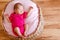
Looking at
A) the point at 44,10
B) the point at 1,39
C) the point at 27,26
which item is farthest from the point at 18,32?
the point at 44,10

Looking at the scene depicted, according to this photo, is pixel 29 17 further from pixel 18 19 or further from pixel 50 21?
pixel 50 21

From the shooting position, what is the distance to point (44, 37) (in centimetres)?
165

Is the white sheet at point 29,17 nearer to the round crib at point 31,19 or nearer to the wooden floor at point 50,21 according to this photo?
the round crib at point 31,19

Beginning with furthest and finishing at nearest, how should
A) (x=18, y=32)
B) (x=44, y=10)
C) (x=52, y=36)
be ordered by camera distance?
(x=44, y=10), (x=52, y=36), (x=18, y=32)

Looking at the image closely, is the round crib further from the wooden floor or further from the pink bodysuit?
the wooden floor

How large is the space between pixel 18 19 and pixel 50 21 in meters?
0.45

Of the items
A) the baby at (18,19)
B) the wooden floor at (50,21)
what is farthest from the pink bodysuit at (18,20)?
the wooden floor at (50,21)

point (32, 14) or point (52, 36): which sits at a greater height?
point (32, 14)

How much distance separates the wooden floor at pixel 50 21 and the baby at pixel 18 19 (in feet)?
0.97

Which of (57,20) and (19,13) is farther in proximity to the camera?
(57,20)

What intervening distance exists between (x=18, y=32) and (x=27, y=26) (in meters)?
0.08

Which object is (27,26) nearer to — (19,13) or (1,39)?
(19,13)

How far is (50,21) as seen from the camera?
171 centimetres

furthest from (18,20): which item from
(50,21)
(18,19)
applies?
(50,21)
